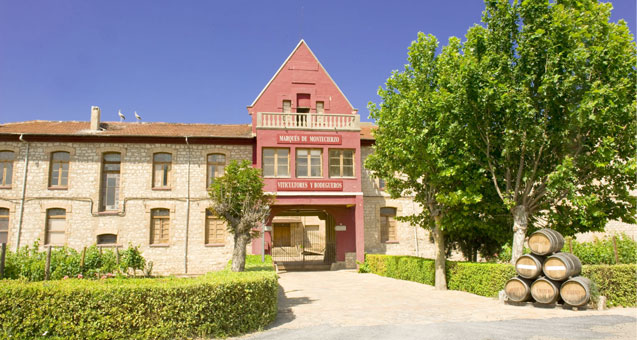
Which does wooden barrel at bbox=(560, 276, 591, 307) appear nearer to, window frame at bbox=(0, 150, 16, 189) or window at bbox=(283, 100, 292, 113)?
window at bbox=(283, 100, 292, 113)

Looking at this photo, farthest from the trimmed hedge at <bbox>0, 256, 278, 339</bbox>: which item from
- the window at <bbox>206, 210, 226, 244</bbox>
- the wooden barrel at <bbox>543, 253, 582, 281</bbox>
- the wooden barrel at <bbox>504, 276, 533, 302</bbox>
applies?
the window at <bbox>206, 210, 226, 244</bbox>

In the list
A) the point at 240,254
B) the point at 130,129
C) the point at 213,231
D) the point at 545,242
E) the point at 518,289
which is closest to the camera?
the point at 545,242

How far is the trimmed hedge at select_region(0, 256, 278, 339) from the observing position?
23.2 ft

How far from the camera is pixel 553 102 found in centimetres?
1143

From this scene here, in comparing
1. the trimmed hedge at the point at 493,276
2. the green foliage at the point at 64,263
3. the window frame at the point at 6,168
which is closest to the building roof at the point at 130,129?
the window frame at the point at 6,168

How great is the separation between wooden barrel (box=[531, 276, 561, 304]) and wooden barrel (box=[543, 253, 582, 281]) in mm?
162

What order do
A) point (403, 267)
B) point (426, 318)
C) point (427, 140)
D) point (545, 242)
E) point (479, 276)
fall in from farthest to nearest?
1. point (403, 267)
2. point (427, 140)
3. point (479, 276)
4. point (545, 242)
5. point (426, 318)

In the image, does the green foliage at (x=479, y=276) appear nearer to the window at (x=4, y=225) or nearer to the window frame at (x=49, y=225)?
the window frame at (x=49, y=225)

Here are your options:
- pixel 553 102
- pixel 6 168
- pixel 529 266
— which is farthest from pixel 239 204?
pixel 6 168

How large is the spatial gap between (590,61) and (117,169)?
19.8 meters

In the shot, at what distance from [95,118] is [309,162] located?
1087 centimetres

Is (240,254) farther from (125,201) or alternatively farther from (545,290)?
(125,201)

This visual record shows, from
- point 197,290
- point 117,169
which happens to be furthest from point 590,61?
point 117,169

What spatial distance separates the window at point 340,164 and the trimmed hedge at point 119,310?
44.4ft
